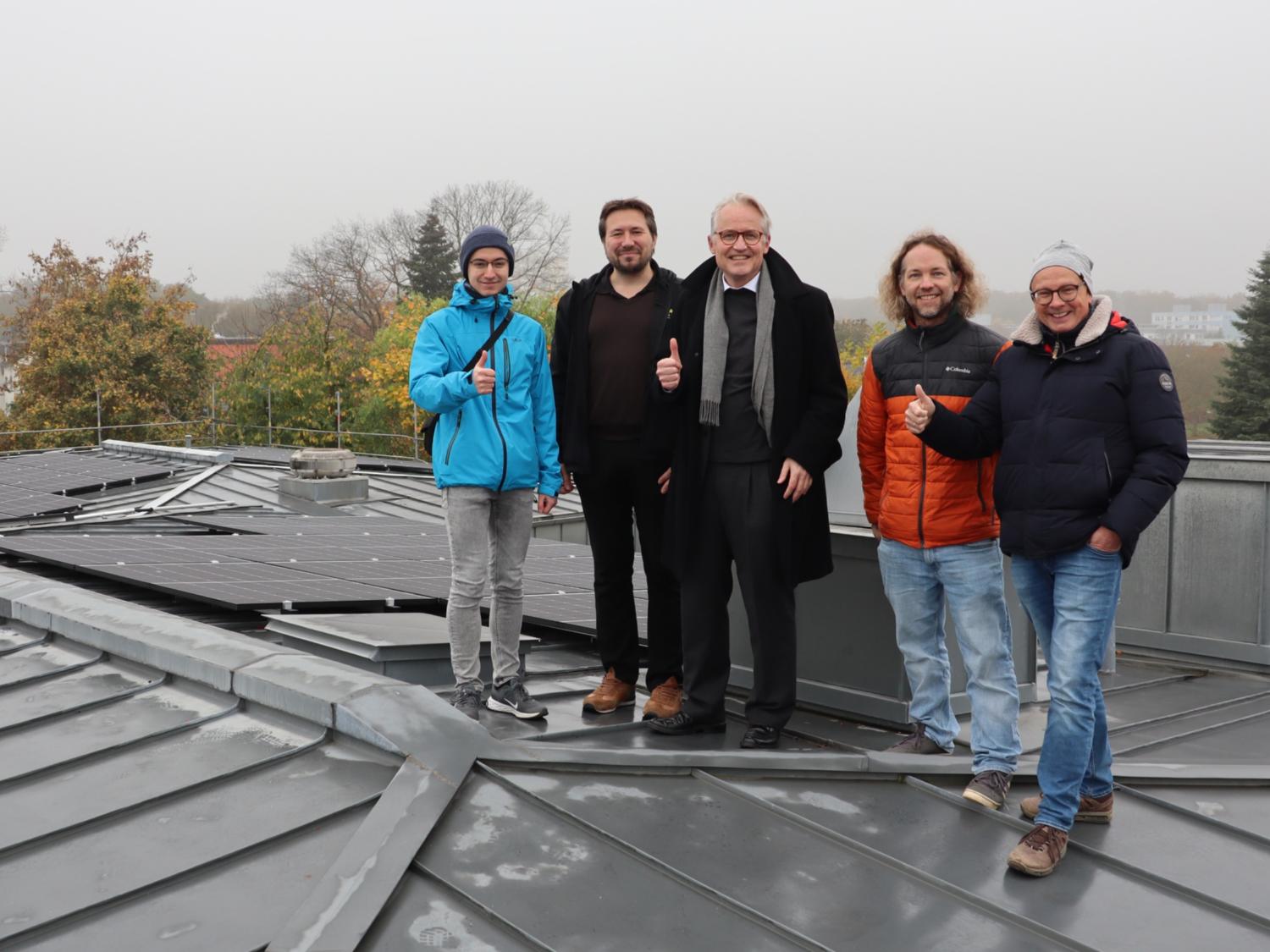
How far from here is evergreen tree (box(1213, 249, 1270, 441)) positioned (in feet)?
144

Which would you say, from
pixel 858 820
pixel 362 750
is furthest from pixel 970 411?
pixel 362 750

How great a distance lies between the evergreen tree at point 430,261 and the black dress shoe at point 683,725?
2338 inches

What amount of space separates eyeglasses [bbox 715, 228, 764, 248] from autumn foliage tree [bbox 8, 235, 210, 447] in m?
42.9

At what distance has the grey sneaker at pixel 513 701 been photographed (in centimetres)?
497

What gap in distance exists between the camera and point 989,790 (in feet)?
14.2

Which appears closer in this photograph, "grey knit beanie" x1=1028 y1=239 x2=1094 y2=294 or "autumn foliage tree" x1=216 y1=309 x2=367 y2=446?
"grey knit beanie" x1=1028 y1=239 x2=1094 y2=294

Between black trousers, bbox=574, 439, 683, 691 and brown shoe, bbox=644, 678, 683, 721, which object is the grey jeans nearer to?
black trousers, bbox=574, 439, 683, 691

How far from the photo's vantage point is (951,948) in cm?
330

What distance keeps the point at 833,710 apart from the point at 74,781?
303 centimetres

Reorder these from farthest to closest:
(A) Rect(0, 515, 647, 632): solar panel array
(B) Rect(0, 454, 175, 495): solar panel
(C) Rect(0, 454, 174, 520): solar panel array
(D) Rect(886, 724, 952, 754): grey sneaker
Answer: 1. (B) Rect(0, 454, 175, 495): solar panel
2. (C) Rect(0, 454, 174, 520): solar panel array
3. (A) Rect(0, 515, 647, 632): solar panel array
4. (D) Rect(886, 724, 952, 754): grey sneaker

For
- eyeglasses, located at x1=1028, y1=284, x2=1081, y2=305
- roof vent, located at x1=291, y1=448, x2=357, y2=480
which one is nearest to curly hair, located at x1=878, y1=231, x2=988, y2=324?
eyeglasses, located at x1=1028, y1=284, x2=1081, y2=305

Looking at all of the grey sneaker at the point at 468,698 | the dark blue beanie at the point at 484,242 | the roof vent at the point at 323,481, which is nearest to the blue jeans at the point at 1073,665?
the grey sneaker at the point at 468,698

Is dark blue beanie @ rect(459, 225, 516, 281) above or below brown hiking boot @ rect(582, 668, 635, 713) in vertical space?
above

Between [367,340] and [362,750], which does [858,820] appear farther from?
[367,340]
